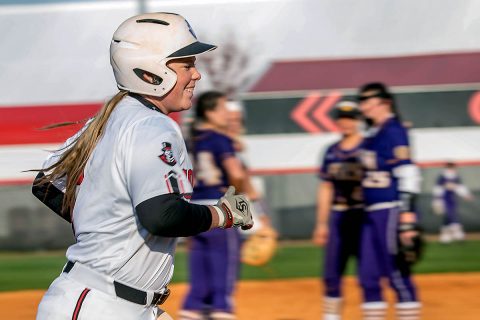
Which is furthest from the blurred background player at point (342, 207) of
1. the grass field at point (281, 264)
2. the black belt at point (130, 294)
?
the grass field at point (281, 264)

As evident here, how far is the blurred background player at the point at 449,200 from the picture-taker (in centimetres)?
1664

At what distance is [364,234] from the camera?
6.54 metres

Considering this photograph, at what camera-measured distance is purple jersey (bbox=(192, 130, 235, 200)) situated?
249 inches

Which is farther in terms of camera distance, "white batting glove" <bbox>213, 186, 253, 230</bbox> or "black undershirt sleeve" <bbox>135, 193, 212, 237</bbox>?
"white batting glove" <bbox>213, 186, 253, 230</bbox>

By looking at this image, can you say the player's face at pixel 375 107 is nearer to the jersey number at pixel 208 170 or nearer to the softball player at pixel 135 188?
the jersey number at pixel 208 170

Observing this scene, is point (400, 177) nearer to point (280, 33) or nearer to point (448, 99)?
point (448, 99)

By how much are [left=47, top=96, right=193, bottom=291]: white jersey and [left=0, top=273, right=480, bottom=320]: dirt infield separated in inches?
203

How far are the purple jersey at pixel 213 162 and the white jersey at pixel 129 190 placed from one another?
312cm

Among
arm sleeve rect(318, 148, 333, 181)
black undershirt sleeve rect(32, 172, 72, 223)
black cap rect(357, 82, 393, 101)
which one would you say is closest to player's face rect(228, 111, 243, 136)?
arm sleeve rect(318, 148, 333, 181)

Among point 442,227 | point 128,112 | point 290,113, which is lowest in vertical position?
point 442,227

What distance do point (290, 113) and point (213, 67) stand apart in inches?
142

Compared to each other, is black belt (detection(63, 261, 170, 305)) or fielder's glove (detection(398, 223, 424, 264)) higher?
→ black belt (detection(63, 261, 170, 305))

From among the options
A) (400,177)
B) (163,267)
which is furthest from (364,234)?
(163,267)

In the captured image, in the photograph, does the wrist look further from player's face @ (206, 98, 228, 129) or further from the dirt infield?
the dirt infield
